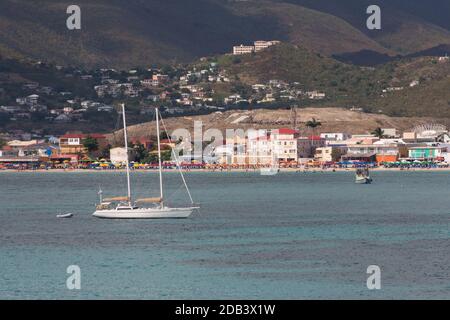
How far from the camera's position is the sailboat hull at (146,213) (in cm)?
8844

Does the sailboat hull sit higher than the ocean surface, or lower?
higher

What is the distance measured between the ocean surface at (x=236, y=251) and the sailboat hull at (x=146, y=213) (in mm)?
787

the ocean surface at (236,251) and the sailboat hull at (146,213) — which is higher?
the sailboat hull at (146,213)

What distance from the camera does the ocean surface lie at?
178 ft

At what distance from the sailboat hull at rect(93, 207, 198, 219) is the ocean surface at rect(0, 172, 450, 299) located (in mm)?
787

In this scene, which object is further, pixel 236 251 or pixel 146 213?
pixel 146 213

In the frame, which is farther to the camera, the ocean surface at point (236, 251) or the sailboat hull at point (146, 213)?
the sailboat hull at point (146, 213)

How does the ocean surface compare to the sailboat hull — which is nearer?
the ocean surface

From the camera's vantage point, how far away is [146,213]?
3482 inches

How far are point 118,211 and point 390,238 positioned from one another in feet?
77.1

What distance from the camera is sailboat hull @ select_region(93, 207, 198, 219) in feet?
290

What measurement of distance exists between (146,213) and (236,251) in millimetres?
21027

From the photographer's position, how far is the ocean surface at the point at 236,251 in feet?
178
